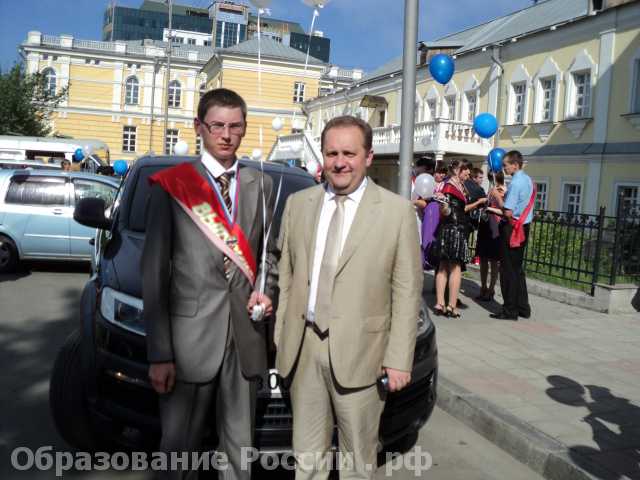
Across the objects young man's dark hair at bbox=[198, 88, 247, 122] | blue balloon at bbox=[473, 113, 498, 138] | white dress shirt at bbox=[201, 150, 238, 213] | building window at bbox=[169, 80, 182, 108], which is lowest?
white dress shirt at bbox=[201, 150, 238, 213]

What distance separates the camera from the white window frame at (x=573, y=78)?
72.7 feet

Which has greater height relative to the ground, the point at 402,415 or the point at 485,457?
the point at 402,415

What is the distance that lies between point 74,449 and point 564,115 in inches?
907

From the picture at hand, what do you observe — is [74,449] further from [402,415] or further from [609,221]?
[609,221]

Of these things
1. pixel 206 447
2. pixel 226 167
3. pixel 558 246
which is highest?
pixel 226 167

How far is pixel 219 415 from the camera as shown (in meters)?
2.79

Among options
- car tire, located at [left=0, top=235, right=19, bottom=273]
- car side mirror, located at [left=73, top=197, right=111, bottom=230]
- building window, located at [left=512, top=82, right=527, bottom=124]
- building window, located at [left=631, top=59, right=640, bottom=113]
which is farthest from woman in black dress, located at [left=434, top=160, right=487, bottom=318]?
building window, located at [left=512, top=82, right=527, bottom=124]

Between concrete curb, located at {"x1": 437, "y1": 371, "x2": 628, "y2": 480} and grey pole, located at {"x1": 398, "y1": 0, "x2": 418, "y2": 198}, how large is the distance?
234 centimetres

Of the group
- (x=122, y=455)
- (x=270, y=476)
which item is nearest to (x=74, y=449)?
(x=122, y=455)

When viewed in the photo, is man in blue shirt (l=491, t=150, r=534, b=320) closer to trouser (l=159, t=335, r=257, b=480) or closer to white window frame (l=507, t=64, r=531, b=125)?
trouser (l=159, t=335, r=257, b=480)

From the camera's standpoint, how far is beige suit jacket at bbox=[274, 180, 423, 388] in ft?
8.93

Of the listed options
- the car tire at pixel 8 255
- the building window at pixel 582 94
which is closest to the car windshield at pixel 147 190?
the car tire at pixel 8 255

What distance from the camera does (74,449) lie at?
391 cm

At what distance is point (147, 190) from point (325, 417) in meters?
2.54
